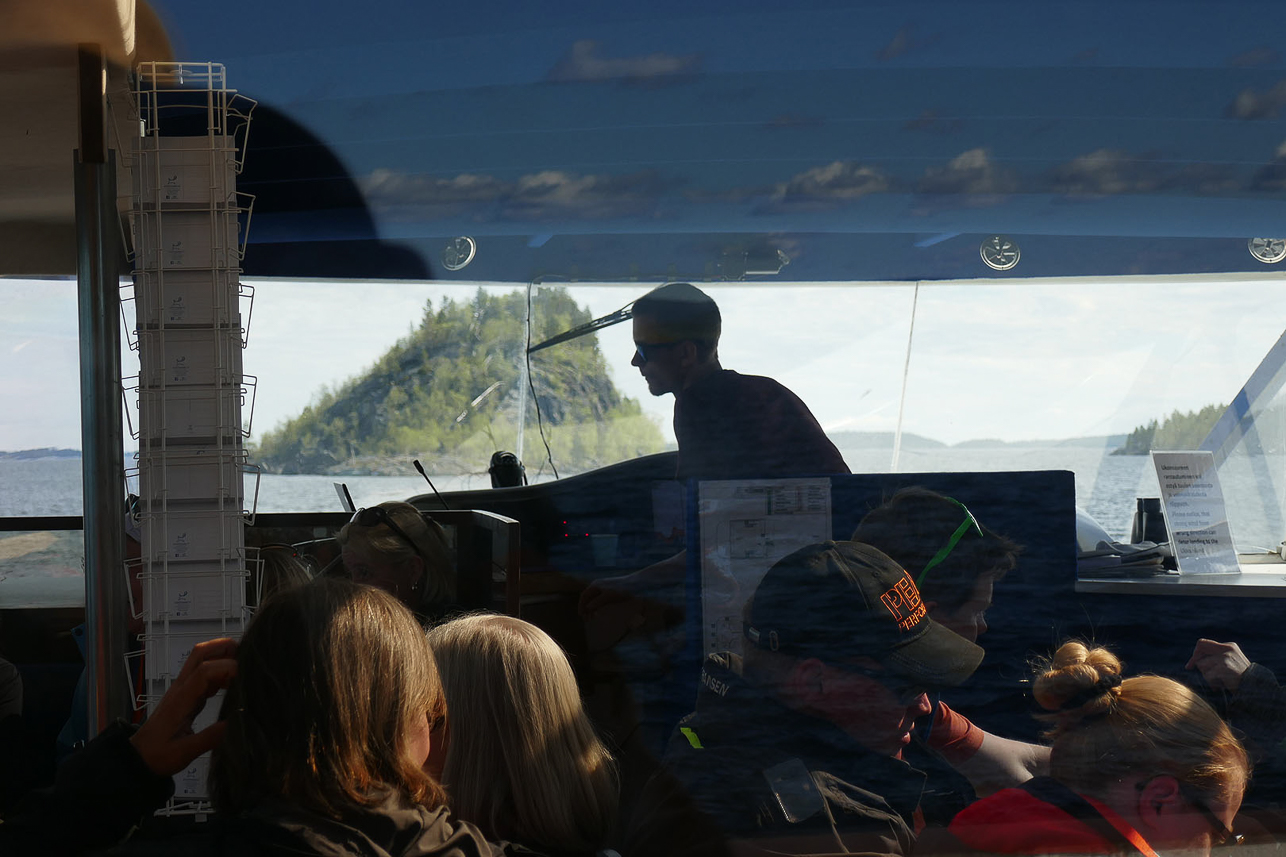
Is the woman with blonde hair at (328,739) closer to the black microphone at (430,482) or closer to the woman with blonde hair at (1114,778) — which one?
the black microphone at (430,482)

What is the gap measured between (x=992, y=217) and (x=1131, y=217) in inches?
9.3

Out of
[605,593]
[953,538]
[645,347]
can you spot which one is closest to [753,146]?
[645,347]

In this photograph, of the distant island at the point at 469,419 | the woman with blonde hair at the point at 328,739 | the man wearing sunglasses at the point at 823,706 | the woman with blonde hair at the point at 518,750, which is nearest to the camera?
the woman with blonde hair at the point at 328,739

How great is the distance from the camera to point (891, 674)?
139cm

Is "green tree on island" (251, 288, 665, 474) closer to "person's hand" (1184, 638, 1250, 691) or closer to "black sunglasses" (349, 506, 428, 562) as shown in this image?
"black sunglasses" (349, 506, 428, 562)

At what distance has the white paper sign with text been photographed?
1.81 m

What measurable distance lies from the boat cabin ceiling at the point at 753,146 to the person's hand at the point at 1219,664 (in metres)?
0.66

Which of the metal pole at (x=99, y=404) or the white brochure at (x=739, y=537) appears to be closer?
the metal pole at (x=99, y=404)

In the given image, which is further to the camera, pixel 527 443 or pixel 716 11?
pixel 527 443

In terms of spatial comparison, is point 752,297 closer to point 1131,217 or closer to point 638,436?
point 638,436

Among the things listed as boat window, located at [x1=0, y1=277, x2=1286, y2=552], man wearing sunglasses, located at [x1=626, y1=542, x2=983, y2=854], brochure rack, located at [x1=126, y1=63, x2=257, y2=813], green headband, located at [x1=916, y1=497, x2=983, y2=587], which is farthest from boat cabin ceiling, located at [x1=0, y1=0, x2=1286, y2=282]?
man wearing sunglasses, located at [x1=626, y1=542, x2=983, y2=854]

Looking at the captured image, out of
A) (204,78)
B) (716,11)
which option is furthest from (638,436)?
(204,78)

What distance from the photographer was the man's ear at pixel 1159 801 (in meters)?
1.43

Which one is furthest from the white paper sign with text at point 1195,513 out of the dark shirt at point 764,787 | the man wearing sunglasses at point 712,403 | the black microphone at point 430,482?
the black microphone at point 430,482
